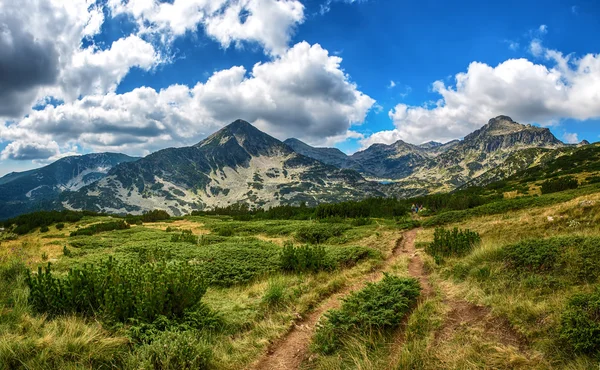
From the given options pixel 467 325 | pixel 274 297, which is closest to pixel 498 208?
pixel 467 325

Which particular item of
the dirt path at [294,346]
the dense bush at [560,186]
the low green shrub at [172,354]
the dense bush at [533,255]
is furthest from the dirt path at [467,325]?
the dense bush at [560,186]

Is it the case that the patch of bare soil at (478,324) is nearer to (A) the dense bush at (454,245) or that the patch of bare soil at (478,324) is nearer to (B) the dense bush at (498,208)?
(A) the dense bush at (454,245)

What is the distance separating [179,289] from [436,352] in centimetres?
593

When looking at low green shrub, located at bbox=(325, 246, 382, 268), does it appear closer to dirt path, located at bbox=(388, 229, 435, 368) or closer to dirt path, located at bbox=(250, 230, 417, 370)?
dirt path, located at bbox=(388, 229, 435, 368)

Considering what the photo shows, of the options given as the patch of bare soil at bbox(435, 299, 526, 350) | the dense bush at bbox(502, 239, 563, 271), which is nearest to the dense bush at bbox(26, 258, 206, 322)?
the patch of bare soil at bbox(435, 299, 526, 350)

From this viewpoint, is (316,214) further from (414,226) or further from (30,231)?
(30,231)

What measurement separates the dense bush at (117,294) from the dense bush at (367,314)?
3570mm

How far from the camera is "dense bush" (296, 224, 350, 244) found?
25464mm

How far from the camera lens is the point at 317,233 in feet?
85.4

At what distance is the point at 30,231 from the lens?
39844mm

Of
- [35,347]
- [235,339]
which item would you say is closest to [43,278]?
[35,347]

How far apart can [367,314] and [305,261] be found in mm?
6474

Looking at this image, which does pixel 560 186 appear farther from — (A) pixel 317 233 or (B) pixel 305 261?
(B) pixel 305 261

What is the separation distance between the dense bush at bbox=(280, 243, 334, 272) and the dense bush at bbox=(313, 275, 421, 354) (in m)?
5.07
